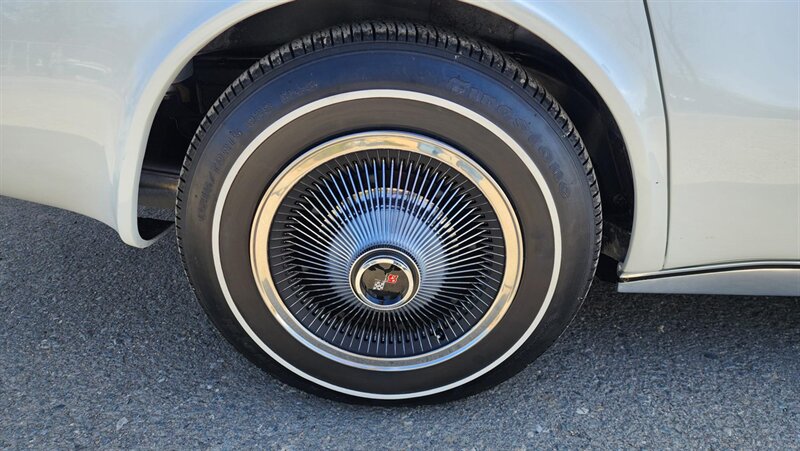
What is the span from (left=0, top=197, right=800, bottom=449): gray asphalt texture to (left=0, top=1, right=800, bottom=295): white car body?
13.4 inches

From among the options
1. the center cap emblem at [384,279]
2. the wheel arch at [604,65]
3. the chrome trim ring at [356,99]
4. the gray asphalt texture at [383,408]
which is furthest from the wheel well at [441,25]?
the center cap emblem at [384,279]

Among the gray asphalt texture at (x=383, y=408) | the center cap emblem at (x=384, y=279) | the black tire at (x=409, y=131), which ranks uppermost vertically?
the black tire at (x=409, y=131)

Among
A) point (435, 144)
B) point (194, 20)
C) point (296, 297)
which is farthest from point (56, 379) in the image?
point (435, 144)

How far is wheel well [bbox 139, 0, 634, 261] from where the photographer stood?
70.9 inches

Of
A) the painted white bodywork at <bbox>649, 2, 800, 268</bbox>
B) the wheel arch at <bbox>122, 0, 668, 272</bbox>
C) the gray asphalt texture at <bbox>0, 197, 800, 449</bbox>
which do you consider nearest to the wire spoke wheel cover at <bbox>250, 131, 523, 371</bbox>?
the gray asphalt texture at <bbox>0, 197, 800, 449</bbox>

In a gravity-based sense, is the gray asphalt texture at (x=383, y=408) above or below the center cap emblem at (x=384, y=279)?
below

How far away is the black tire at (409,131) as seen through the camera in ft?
5.43

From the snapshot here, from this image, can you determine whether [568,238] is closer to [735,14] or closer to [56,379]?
[735,14]

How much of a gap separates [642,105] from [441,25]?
1.71 ft

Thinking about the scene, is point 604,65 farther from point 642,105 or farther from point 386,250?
point 386,250

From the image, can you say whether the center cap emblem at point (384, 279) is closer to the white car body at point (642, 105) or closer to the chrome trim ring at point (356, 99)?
the chrome trim ring at point (356, 99)

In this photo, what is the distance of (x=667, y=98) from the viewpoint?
160cm

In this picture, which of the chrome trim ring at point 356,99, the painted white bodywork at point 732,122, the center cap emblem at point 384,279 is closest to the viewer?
the painted white bodywork at point 732,122

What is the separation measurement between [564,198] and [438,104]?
1.19ft
